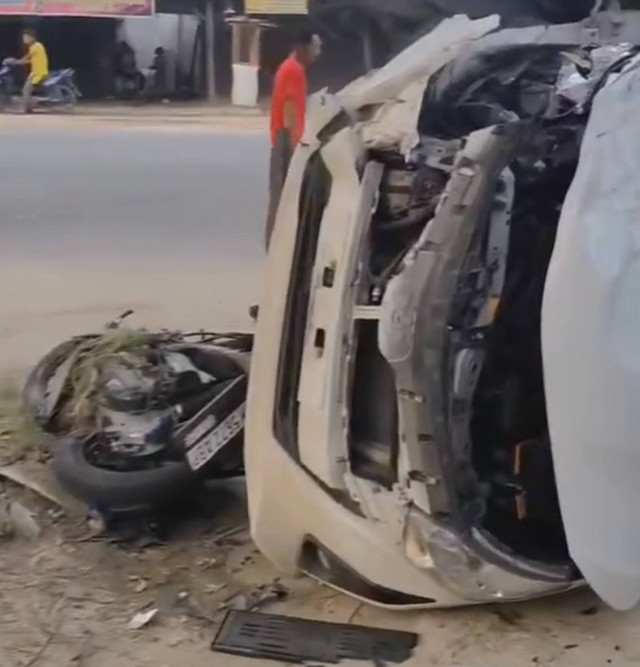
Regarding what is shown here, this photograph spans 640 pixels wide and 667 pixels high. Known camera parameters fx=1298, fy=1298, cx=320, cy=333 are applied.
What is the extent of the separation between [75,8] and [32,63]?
5.54 feet

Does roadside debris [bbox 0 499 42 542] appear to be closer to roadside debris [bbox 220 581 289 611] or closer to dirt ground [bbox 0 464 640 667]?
dirt ground [bbox 0 464 640 667]

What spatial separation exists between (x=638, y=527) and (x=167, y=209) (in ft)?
25.7

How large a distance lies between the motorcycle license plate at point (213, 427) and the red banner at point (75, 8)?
1634 cm

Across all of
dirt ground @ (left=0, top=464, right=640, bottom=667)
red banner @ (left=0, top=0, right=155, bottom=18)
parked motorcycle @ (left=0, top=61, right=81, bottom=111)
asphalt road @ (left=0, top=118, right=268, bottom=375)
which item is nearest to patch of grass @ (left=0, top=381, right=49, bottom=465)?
Result: dirt ground @ (left=0, top=464, right=640, bottom=667)

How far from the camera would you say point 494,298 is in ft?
10.4

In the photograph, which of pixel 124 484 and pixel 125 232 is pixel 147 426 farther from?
pixel 125 232

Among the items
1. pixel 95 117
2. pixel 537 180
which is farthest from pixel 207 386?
pixel 95 117

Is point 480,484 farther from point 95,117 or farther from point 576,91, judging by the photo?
point 95,117

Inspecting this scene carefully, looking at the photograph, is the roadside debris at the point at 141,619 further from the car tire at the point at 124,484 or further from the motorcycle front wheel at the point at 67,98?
the motorcycle front wheel at the point at 67,98

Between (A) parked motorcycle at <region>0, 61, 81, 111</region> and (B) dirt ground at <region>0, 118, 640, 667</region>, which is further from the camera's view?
(A) parked motorcycle at <region>0, 61, 81, 111</region>

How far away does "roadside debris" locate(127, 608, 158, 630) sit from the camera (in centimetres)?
358

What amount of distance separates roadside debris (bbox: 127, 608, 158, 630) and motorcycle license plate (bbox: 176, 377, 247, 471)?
567 millimetres

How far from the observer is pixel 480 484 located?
326 cm

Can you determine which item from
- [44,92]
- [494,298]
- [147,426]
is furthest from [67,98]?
[494,298]
